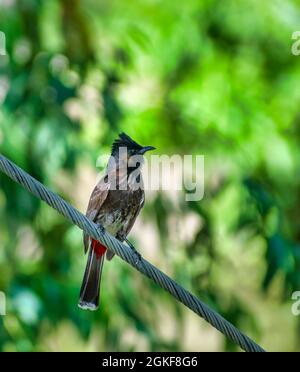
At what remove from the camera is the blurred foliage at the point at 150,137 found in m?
6.08

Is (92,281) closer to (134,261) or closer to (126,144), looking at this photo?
(126,144)

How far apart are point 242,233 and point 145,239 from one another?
1.94 meters

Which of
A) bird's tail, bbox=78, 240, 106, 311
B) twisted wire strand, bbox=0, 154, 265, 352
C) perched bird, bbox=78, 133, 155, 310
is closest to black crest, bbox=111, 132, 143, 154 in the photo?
perched bird, bbox=78, 133, 155, 310

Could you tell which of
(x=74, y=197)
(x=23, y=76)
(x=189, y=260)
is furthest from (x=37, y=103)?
(x=189, y=260)

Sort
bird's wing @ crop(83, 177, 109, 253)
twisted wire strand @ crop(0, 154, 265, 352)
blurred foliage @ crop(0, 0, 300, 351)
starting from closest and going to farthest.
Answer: twisted wire strand @ crop(0, 154, 265, 352) < bird's wing @ crop(83, 177, 109, 253) < blurred foliage @ crop(0, 0, 300, 351)

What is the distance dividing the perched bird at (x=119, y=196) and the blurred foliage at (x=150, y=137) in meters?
1.03

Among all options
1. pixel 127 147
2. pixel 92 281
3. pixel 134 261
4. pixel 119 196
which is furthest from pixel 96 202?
pixel 134 261

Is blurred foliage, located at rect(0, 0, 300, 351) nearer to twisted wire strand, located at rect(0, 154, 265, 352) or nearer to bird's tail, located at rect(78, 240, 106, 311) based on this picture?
bird's tail, located at rect(78, 240, 106, 311)

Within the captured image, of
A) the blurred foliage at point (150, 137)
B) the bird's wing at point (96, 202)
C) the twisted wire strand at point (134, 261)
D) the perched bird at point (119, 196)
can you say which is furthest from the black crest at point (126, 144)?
the twisted wire strand at point (134, 261)

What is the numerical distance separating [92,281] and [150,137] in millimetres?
1798

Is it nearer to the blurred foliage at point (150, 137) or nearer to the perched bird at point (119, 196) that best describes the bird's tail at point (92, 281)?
the perched bird at point (119, 196)

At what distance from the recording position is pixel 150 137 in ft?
21.7

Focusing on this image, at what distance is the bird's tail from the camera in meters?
4.98

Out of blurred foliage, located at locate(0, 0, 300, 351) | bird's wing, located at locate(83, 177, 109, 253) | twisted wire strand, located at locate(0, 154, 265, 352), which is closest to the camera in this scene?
twisted wire strand, located at locate(0, 154, 265, 352)
